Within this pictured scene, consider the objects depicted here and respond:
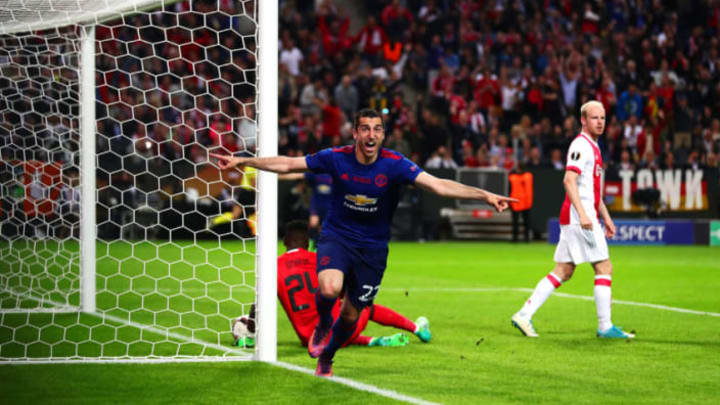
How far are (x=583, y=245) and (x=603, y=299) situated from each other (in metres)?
0.47

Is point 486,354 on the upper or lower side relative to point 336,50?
lower

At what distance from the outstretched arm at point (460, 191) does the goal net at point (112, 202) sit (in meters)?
1.32

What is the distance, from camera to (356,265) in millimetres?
6195

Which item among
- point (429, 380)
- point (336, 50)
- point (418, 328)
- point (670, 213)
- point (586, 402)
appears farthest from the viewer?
point (336, 50)

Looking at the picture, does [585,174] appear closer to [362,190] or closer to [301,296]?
[301,296]

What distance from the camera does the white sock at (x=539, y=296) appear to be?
27.4 ft

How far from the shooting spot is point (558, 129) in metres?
23.6

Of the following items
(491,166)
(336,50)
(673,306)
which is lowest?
(673,306)

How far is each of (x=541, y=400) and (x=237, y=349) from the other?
106 inches

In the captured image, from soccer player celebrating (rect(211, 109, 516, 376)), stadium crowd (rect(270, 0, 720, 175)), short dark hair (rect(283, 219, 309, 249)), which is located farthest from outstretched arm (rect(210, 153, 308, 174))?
stadium crowd (rect(270, 0, 720, 175))

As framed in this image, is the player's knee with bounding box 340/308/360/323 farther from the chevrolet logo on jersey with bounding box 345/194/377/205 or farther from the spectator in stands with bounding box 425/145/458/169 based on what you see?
the spectator in stands with bounding box 425/145/458/169

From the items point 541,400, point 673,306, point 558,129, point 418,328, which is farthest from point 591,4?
point 541,400

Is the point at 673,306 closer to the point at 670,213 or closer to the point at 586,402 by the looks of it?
the point at 586,402

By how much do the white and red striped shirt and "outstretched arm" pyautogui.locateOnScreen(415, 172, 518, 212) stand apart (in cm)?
251
